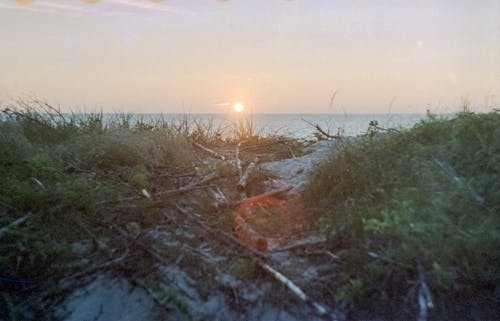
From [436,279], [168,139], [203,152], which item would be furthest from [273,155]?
[436,279]

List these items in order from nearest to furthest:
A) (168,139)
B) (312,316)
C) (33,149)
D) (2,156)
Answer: (312,316) → (2,156) → (33,149) → (168,139)

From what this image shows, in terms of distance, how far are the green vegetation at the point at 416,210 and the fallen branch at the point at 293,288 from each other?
0.54 feet

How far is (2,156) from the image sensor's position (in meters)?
3.79

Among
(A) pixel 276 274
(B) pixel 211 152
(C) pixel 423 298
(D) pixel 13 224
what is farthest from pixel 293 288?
(B) pixel 211 152

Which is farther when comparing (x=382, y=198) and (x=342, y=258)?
(x=382, y=198)

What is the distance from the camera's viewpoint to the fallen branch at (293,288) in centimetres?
222

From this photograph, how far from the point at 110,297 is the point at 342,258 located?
154 cm

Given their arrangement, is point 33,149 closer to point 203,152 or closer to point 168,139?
point 168,139

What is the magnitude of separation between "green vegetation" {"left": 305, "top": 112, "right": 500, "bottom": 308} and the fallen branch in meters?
0.16

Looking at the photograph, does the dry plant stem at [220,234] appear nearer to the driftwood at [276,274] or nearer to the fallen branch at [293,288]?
the driftwood at [276,274]

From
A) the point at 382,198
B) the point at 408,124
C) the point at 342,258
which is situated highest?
the point at 408,124

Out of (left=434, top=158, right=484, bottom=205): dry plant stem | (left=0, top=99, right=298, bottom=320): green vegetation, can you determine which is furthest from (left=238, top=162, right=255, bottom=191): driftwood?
(left=434, top=158, right=484, bottom=205): dry plant stem

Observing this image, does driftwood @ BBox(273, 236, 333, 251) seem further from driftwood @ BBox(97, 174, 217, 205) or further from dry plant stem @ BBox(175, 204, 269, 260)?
driftwood @ BBox(97, 174, 217, 205)

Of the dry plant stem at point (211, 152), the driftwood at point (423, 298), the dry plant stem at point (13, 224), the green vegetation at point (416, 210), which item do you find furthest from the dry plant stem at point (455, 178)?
the dry plant stem at point (13, 224)
